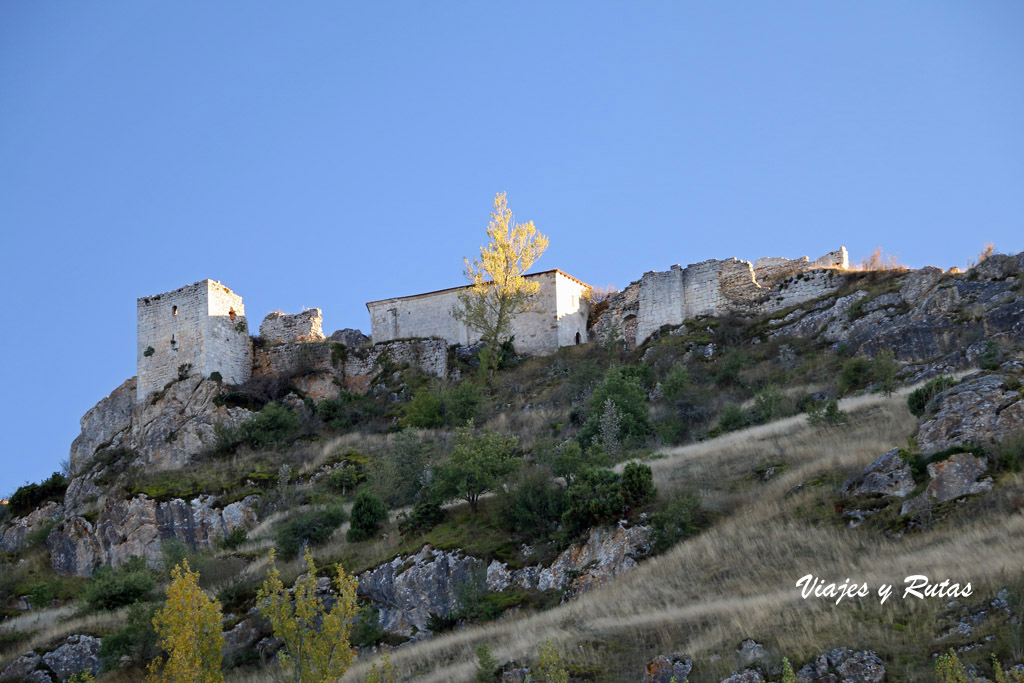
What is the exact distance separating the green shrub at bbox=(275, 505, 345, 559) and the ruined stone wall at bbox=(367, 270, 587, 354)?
1608 centimetres

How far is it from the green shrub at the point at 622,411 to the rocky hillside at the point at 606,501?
0.28 ft

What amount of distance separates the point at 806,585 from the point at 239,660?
1125 centimetres

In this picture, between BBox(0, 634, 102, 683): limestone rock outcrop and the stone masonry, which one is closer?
BBox(0, 634, 102, 683): limestone rock outcrop

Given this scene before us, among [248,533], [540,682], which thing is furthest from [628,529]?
[248,533]

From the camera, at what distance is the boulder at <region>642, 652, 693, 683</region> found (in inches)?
456

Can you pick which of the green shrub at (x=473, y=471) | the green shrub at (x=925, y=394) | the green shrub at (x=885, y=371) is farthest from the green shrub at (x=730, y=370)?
the green shrub at (x=925, y=394)

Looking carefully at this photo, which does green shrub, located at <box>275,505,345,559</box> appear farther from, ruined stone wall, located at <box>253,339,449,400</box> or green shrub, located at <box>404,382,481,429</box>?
ruined stone wall, located at <box>253,339,449,400</box>

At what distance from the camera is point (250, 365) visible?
3897 cm

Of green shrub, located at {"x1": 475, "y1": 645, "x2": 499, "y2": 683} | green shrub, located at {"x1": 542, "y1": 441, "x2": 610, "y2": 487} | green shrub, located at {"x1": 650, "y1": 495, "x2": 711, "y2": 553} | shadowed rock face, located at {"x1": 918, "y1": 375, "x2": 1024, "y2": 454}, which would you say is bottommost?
green shrub, located at {"x1": 475, "y1": 645, "x2": 499, "y2": 683}

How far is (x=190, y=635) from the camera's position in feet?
35.8

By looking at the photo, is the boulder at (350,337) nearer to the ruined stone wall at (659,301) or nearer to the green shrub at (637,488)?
the ruined stone wall at (659,301)

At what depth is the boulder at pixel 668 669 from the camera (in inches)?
456

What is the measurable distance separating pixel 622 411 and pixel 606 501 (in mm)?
→ 7862

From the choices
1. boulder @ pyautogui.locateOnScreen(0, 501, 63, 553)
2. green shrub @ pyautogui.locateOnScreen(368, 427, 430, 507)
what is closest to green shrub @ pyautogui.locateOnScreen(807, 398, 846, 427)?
green shrub @ pyautogui.locateOnScreen(368, 427, 430, 507)
